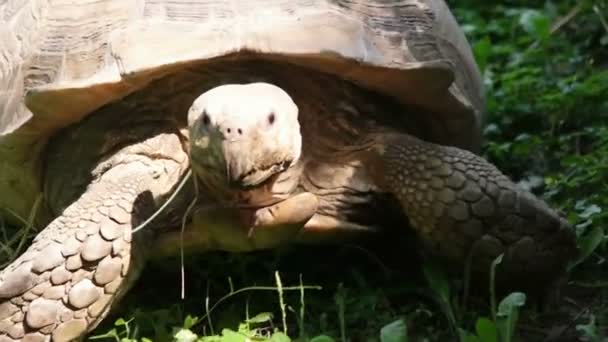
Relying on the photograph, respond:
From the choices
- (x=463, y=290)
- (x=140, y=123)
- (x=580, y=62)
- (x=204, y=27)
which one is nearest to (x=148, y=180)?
(x=140, y=123)

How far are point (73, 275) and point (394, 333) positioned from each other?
2.83 ft

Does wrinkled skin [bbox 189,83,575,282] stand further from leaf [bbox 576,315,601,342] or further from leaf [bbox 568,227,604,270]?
leaf [bbox 576,315,601,342]

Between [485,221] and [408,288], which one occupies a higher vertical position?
[485,221]

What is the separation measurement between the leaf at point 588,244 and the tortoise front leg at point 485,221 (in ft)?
0.18

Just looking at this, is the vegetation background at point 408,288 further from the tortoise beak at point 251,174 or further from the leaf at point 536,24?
the leaf at point 536,24

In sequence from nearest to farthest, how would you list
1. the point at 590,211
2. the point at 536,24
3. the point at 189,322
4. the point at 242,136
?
1. the point at 242,136
2. the point at 189,322
3. the point at 590,211
4. the point at 536,24

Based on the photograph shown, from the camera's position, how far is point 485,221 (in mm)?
3146

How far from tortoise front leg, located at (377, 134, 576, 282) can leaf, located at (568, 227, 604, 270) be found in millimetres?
55

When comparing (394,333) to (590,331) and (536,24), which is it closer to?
(590,331)

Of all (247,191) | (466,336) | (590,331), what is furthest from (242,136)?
(590,331)

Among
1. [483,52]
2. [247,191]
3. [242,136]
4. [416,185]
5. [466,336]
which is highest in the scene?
[242,136]

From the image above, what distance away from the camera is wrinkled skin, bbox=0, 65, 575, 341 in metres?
2.88

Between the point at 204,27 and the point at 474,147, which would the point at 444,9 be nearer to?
the point at 474,147

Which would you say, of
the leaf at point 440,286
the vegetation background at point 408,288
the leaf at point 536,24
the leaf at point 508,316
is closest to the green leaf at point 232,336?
the vegetation background at point 408,288
